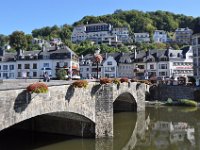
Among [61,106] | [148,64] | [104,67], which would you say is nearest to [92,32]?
[104,67]

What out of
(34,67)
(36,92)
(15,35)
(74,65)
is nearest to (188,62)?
(74,65)

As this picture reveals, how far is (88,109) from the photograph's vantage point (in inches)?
968

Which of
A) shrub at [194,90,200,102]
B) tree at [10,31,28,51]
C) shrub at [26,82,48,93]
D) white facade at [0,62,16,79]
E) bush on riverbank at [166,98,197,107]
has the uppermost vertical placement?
tree at [10,31,28,51]

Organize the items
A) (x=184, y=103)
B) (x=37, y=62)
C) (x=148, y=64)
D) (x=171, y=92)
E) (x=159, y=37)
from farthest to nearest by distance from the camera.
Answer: (x=159, y=37), (x=148, y=64), (x=37, y=62), (x=171, y=92), (x=184, y=103)

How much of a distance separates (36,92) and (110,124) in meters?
9.67

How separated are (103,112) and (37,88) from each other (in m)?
8.86

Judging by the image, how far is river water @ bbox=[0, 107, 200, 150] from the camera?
24500 mm

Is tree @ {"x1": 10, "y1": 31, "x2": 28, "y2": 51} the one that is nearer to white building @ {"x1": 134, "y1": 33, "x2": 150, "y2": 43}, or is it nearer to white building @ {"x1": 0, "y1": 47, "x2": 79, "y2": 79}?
white building @ {"x1": 0, "y1": 47, "x2": 79, "y2": 79}

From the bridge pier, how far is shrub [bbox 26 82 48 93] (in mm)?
7365

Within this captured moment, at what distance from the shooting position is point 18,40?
4670 inches

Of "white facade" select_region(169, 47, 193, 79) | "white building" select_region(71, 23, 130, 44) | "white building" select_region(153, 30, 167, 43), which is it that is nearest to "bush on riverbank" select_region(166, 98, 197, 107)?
"white facade" select_region(169, 47, 193, 79)

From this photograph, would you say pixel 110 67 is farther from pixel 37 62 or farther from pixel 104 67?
pixel 37 62

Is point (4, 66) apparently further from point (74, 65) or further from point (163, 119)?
point (163, 119)

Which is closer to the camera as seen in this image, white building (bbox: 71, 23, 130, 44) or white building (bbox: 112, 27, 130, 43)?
white building (bbox: 71, 23, 130, 44)
